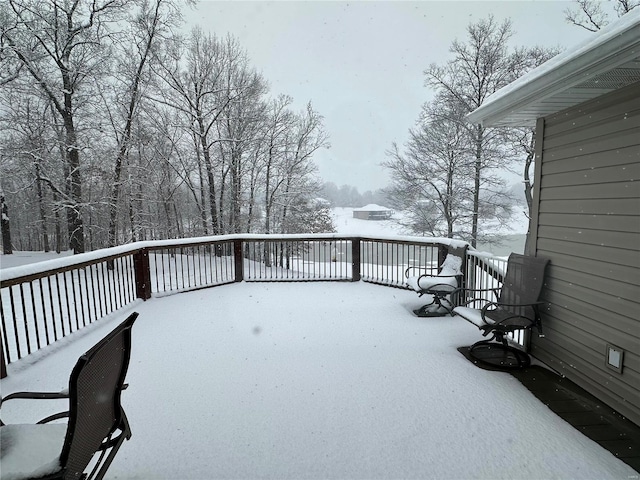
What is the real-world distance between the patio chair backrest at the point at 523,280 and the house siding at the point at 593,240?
0.10 m

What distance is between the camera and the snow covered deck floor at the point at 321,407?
183 centimetres

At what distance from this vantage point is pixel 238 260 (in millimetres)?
6414

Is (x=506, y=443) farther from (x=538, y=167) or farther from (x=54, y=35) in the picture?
(x=54, y=35)

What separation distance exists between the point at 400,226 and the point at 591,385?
11.9m

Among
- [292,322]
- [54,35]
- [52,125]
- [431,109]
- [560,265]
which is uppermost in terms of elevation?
[54,35]

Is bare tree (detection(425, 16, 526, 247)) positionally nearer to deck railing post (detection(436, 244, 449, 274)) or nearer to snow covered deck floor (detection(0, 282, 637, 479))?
deck railing post (detection(436, 244, 449, 274))

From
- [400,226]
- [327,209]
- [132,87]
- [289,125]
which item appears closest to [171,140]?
[132,87]

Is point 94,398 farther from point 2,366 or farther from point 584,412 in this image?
point 584,412

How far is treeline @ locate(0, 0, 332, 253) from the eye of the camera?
30.9ft

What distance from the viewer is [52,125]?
9656mm

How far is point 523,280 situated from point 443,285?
1.16m

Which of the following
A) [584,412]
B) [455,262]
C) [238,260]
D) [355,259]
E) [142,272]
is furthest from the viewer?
[238,260]

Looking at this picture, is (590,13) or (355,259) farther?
Answer: (590,13)

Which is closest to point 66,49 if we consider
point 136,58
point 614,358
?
point 136,58
